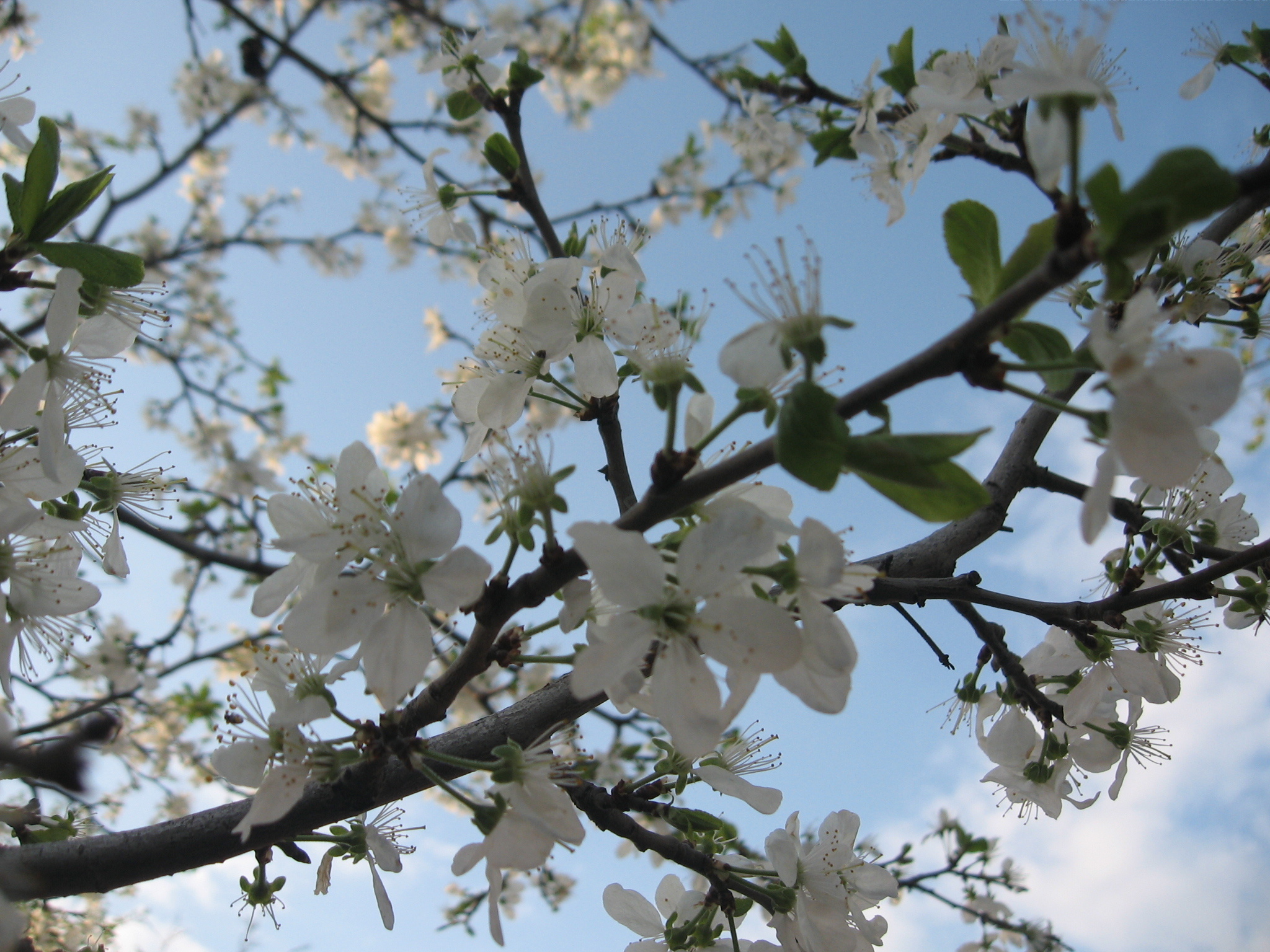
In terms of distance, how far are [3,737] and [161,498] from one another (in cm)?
142

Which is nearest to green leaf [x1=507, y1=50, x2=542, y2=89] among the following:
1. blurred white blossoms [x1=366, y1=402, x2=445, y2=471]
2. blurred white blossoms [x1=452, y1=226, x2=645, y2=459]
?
blurred white blossoms [x1=452, y1=226, x2=645, y2=459]

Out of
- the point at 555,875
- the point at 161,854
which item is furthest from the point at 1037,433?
the point at 555,875

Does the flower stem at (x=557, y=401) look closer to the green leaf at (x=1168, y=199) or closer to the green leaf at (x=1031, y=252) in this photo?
the green leaf at (x=1031, y=252)

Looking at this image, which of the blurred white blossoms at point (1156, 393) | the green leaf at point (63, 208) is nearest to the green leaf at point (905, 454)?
the blurred white blossoms at point (1156, 393)

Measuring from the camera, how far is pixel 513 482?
130cm

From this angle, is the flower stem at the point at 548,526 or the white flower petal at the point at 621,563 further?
the flower stem at the point at 548,526

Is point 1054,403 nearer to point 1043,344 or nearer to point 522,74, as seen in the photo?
point 1043,344

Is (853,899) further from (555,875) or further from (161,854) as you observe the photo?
(555,875)

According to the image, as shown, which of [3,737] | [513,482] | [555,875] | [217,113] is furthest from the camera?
[217,113]

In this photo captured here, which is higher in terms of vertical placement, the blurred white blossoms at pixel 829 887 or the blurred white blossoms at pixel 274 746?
the blurred white blossoms at pixel 274 746

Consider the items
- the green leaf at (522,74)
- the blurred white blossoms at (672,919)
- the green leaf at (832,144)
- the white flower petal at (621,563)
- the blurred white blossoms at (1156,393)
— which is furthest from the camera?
the green leaf at (832,144)

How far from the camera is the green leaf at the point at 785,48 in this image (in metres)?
2.98

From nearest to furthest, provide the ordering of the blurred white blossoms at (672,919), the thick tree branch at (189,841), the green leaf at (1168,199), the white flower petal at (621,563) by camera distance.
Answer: the green leaf at (1168,199) < the white flower petal at (621,563) < the thick tree branch at (189,841) < the blurred white blossoms at (672,919)

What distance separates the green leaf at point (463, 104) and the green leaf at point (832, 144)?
1176mm
